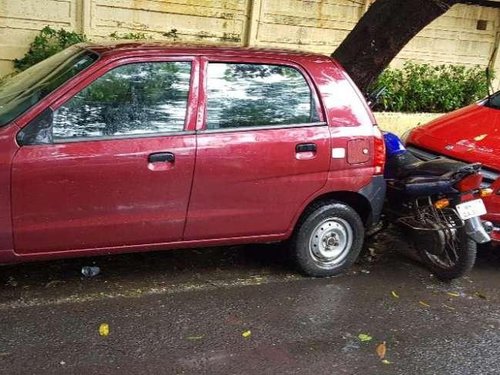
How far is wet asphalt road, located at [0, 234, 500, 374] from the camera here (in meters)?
3.73

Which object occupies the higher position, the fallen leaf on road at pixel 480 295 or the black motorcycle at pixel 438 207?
the black motorcycle at pixel 438 207

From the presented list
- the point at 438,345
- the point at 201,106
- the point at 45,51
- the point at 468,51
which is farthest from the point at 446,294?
the point at 468,51

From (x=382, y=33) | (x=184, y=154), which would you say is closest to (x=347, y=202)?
(x=184, y=154)

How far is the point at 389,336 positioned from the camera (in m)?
4.22

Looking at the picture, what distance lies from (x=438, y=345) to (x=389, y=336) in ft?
1.02

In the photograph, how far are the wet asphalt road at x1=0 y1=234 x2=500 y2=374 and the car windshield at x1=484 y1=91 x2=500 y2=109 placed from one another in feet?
6.62

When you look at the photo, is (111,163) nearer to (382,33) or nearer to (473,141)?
(473,141)

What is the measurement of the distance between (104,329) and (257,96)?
1893 mm

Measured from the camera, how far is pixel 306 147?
15.0 feet

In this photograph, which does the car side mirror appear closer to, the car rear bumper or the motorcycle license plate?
the car rear bumper

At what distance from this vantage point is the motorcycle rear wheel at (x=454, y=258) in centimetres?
497

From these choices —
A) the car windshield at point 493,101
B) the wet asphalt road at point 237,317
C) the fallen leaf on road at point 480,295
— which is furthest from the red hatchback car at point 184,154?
the car windshield at point 493,101

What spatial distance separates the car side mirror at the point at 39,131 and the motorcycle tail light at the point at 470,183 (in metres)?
2.99

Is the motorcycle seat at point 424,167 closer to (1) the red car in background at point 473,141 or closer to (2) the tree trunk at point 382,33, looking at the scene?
(1) the red car in background at point 473,141
